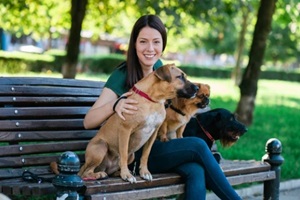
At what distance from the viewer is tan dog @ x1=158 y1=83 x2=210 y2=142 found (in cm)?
550

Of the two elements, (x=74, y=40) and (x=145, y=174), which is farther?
(x=74, y=40)

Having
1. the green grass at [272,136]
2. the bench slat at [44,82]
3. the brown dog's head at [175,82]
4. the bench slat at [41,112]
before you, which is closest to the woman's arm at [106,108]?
the brown dog's head at [175,82]

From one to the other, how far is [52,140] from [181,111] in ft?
3.66

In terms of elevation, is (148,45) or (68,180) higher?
(148,45)

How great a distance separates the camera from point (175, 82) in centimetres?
456

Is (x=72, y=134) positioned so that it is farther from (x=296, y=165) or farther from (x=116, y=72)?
(x=296, y=165)

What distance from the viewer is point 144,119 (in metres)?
4.57

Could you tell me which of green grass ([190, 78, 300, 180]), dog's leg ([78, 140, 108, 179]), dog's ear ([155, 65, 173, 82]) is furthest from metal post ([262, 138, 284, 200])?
green grass ([190, 78, 300, 180])

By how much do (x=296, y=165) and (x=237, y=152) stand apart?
2.98ft

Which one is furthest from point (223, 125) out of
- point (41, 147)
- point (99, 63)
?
point (99, 63)

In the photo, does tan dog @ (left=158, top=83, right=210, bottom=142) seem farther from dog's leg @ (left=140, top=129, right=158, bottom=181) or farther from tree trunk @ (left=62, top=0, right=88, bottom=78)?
tree trunk @ (left=62, top=0, right=88, bottom=78)

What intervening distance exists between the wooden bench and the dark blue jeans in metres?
0.09

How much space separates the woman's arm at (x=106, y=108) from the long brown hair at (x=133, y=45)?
0.18 m

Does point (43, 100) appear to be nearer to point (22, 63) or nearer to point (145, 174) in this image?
point (145, 174)
